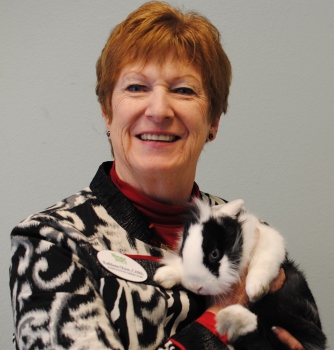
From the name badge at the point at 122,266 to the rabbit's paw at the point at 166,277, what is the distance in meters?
0.03

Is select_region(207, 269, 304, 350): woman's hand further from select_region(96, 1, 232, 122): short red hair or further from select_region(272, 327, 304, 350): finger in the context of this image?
select_region(96, 1, 232, 122): short red hair

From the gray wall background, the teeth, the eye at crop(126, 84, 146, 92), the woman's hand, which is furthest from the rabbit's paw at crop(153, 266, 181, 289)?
the gray wall background

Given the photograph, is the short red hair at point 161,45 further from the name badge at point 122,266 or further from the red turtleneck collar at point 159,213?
the name badge at point 122,266

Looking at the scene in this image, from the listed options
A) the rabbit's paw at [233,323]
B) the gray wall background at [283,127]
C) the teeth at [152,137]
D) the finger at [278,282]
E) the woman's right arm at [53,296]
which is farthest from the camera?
the gray wall background at [283,127]

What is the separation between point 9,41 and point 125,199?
2.87 feet

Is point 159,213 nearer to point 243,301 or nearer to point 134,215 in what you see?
point 134,215

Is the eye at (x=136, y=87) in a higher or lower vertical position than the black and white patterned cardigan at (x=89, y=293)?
higher

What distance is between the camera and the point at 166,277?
1125 millimetres

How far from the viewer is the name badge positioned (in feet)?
3.45

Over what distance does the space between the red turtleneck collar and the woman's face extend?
0.03 meters

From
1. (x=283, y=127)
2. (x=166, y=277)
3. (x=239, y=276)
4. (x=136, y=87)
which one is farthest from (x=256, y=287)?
(x=283, y=127)

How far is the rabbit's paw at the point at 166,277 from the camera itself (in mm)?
1123

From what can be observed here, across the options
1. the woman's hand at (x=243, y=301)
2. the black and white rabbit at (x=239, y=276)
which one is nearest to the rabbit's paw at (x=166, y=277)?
the black and white rabbit at (x=239, y=276)

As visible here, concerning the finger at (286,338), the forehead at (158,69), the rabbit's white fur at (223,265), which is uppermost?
the forehead at (158,69)
